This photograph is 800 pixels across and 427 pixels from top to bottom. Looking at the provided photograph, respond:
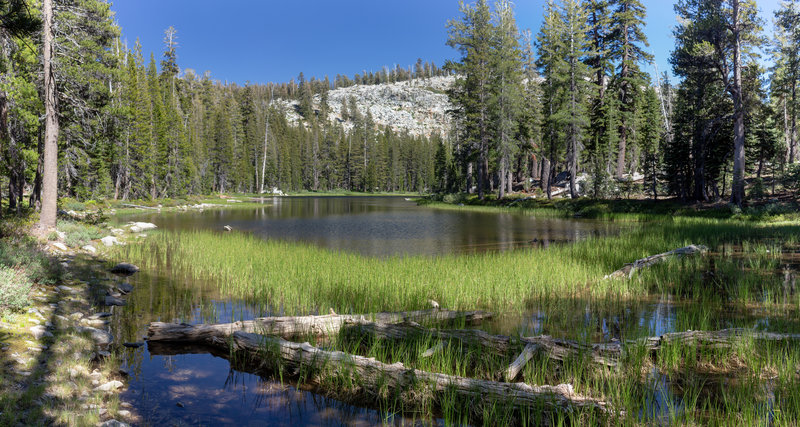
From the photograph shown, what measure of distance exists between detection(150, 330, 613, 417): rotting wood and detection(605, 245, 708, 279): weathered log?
7.23m

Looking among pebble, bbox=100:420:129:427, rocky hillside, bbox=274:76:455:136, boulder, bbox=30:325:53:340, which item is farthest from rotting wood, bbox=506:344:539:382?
rocky hillside, bbox=274:76:455:136

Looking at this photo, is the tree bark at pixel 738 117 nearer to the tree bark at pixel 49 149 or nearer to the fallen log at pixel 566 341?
the fallen log at pixel 566 341

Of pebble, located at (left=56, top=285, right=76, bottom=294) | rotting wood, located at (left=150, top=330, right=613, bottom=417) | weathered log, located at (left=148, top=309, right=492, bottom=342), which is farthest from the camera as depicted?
pebble, located at (left=56, top=285, right=76, bottom=294)

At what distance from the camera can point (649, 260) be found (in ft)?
40.4

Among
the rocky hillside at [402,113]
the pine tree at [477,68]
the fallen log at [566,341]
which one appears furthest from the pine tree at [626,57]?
the rocky hillside at [402,113]

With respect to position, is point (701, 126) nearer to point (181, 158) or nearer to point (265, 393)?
point (265, 393)

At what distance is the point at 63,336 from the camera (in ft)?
20.6

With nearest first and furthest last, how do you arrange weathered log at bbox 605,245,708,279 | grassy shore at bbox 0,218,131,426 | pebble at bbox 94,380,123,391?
1. grassy shore at bbox 0,218,131,426
2. pebble at bbox 94,380,123,391
3. weathered log at bbox 605,245,708,279

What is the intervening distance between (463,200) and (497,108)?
A: 1335 cm

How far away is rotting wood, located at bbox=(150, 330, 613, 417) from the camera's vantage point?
4.37m

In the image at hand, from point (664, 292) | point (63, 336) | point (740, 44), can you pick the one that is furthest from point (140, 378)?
point (740, 44)

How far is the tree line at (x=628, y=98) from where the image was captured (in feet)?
85.0

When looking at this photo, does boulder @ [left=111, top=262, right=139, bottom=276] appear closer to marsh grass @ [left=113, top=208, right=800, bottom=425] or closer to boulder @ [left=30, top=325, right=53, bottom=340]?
marsh grass @ [left=113, top=208, right=800, bottom=425]

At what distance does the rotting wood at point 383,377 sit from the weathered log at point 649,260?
723cm
